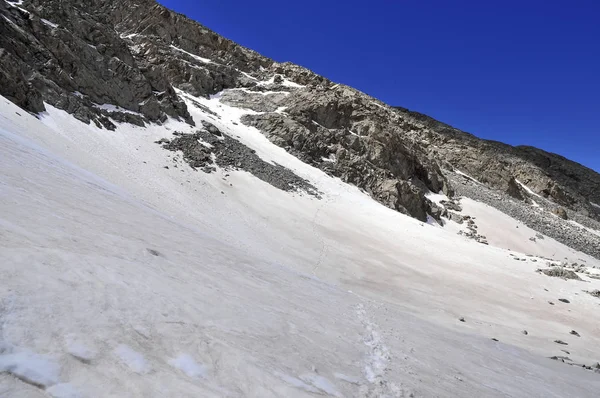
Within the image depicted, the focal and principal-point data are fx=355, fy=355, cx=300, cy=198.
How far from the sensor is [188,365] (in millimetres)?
3072

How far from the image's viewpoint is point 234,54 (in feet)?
200

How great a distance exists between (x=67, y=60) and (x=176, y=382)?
29.2 metres

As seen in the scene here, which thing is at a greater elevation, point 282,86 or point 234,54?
point 234,54

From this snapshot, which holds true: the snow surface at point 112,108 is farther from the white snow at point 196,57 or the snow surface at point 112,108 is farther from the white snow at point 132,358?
the white snow at point 196,57

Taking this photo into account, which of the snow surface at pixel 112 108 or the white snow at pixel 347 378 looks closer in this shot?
the white snow at pixel 347 378

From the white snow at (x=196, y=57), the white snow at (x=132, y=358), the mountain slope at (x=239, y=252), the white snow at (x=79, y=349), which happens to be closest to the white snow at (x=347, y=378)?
the mountain slope at (x=239, y=252)

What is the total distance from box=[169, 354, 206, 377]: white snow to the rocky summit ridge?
20.2m

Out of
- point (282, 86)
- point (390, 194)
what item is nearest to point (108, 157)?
point (390, 194)

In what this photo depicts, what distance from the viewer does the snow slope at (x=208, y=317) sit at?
2754 mm

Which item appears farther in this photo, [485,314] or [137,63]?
[137,63]

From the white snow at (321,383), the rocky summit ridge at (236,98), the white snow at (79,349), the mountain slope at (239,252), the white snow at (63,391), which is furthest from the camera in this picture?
the rocky summit ridge at (236,98)

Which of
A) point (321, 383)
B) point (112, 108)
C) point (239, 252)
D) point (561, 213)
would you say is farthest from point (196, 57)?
point (561, 213)

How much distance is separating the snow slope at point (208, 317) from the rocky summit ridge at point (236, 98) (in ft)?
29.6

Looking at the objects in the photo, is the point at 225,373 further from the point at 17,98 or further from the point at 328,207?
the point at 328,207
